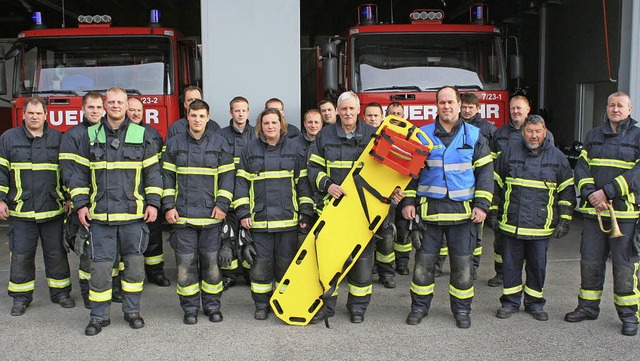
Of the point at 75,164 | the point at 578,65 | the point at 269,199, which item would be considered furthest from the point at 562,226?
the point at 578,65

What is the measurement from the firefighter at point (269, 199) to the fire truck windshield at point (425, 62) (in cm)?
302

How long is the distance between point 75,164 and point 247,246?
145 cm

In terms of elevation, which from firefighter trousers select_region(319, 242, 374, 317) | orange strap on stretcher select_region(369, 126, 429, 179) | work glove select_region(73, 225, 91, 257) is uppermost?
orange strap on stretcher select_region(369, 126, 429, 179)

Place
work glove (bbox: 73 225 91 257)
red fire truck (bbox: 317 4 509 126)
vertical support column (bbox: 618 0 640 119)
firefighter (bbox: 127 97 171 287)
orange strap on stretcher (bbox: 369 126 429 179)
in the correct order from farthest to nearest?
red fire truck (bbox: 317 4 509 126), vertical support column (bbox: 618 0 640 119), firefighter (bbox: 127 97 171 287), work glove (bbox: 73 225 91 257), orange strap on stretcher (bbox: 369 126 429 179)

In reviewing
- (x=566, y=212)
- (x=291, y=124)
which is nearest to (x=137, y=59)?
(x=291, y=124)

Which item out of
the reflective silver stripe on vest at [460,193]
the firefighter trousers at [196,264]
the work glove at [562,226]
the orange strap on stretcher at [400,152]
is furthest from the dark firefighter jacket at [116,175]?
the work glove at [562,226]

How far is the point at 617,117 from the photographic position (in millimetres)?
4941

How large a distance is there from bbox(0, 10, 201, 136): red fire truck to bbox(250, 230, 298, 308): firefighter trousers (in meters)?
3.36

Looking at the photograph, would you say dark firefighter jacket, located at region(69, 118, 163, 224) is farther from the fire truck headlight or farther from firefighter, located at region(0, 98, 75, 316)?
the fire truck headlight

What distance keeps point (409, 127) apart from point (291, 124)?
2336mm

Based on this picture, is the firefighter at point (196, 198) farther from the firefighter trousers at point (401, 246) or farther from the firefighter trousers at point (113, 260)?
the firefighter trousers at point (401, 246)

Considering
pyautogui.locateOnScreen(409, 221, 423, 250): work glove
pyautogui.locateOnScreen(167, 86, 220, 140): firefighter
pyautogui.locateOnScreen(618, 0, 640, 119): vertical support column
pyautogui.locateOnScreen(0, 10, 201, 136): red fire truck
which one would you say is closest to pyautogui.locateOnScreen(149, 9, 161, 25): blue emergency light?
pyautogui.locateOnScreen(0, 10, 201, 136): red fire truck

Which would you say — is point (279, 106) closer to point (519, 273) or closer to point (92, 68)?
point (519, 273)

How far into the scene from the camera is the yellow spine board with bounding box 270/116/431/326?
4.89m
